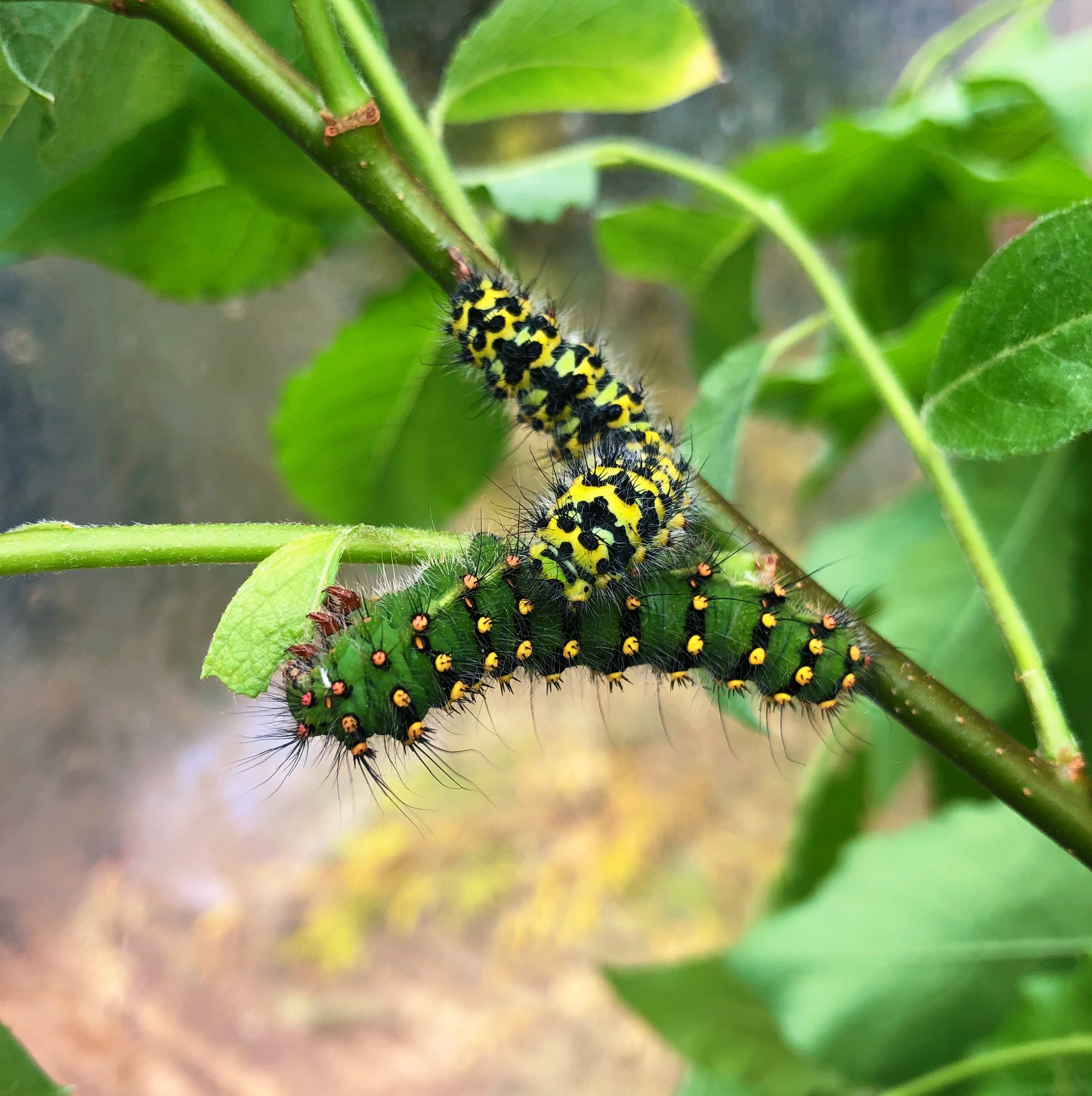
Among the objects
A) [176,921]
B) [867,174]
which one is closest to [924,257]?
[867,174]

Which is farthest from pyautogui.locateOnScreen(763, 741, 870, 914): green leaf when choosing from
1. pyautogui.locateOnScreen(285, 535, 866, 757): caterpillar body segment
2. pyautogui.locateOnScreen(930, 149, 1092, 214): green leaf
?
pyautogui.locateOnScreen(930, 149, 1092, 214): green leaf

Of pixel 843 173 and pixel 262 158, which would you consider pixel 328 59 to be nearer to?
pixel 262 158

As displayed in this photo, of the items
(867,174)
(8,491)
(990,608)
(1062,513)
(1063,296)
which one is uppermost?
(867,174)

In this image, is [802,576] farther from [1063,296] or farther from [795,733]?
[795,733]

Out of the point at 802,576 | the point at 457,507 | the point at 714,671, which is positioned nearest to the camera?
the point at 802,576

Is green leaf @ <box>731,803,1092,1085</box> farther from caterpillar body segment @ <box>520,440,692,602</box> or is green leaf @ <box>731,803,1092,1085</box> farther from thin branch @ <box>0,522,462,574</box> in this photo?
thin branch @ <box>0,522,462,574</box>

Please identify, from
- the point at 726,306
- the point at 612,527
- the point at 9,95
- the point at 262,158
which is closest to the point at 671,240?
the point at 726,306
